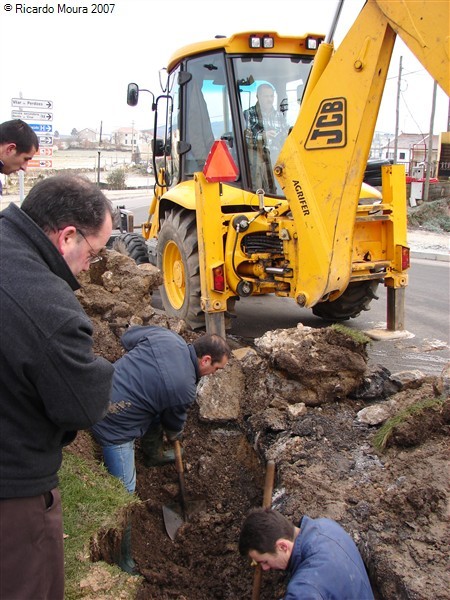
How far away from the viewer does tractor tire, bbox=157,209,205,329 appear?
20.8ft

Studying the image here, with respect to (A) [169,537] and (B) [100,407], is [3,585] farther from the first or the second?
(A) [169,537]

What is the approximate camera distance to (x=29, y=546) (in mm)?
1886

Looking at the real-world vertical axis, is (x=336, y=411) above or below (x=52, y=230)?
below

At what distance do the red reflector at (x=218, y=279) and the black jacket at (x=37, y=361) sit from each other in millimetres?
4031

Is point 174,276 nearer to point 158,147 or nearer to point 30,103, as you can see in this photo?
point 158,147

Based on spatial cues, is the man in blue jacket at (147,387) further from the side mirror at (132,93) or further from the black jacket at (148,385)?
the side mirror at (132,93)

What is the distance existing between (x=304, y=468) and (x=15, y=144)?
3131 millimetres

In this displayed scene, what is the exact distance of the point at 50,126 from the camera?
12.1m

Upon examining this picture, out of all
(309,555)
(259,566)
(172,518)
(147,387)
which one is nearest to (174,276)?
(172,518)

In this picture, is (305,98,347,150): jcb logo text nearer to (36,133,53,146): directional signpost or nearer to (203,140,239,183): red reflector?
(203,140,239,183): red reflector

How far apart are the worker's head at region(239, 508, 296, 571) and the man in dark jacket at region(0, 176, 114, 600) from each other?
1075mm

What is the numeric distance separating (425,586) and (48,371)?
2.01 m

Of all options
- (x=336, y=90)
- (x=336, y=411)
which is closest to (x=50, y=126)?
(x=336, y=90)

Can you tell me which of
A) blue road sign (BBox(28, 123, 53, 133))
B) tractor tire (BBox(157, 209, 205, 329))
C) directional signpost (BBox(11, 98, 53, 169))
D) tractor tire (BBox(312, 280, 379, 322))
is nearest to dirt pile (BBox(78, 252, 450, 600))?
tractor tire (BBox(157, 209, 205, 329))
